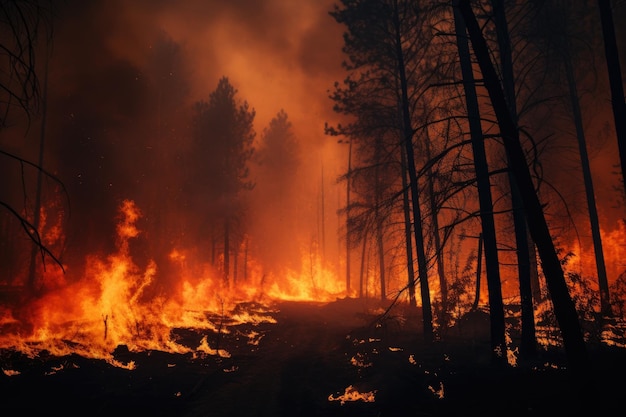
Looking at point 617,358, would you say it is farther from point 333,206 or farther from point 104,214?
point 333,206

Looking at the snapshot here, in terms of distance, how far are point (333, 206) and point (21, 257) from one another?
203 feet

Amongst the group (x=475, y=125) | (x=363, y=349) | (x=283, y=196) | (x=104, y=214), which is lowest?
(x=363, y=349)

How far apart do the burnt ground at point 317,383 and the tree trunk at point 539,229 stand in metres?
0.36

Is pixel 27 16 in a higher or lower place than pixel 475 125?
lower

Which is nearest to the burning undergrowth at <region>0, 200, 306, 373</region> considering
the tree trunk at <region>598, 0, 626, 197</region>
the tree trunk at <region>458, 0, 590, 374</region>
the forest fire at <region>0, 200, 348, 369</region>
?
the forest fire at <region>0, 200, 348, 369</region>

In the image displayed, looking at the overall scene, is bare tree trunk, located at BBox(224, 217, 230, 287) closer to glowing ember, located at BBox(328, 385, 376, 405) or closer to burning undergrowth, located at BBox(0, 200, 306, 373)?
burning undergrowth, located at BBox(0, 200, 306, 373)

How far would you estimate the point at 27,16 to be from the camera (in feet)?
9.91

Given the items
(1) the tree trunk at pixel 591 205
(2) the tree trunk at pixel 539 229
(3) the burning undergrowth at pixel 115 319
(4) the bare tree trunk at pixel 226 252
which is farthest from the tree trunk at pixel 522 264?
(4) the bare tree trunk at pixel 226 252

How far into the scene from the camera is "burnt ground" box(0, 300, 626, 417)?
6.50 meters

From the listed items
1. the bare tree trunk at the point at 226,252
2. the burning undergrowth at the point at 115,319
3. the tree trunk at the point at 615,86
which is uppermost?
the tree trunk at the point at 615,86

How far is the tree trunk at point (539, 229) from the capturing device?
3.84 m

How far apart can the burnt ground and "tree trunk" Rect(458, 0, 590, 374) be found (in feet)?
1.17

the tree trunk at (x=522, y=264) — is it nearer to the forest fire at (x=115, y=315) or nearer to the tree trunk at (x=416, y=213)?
the tree trunk at (x=416, y=213)

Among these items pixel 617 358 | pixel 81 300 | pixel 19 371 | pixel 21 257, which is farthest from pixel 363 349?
pixel 21 257
